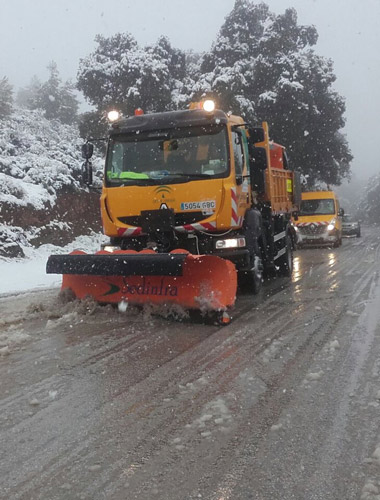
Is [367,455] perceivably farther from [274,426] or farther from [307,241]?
[307,241]

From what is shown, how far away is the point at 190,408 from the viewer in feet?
11.7

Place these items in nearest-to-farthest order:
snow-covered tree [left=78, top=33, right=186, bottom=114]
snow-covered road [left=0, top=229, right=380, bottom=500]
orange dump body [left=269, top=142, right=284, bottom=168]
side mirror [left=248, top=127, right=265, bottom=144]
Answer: snow-covered road [left=0, top=229, right=380, bottom=500] < side mirror [left=248, top=127, right=265, bottom=144] < orange dump body [left=269, top=142, right=284, bottom=168] < snow-covered tree [left=78, top=33, right=186, bottom=114]

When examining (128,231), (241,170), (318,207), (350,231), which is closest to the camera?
(128,231)

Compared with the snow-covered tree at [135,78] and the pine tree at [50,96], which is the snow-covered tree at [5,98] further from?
the pine tree at [50,96]

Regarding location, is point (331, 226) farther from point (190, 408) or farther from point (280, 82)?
point (190, 408)

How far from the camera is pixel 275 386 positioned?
156 inches

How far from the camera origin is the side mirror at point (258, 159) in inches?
336

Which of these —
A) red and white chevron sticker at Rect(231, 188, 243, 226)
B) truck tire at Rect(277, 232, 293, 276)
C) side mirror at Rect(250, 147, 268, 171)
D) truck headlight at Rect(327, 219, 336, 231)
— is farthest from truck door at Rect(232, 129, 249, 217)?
truck headlight at Rect(327, 219, 336, 231)

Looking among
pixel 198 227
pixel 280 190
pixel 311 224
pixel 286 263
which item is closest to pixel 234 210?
pixel 198 227

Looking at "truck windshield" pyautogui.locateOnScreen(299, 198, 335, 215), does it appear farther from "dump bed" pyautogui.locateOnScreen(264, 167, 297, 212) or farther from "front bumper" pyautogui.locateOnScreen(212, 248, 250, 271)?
"front bumper" pyautogui.locateOnScreen(212, 248, 250, 271)

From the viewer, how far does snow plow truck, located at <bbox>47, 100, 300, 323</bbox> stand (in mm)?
6445

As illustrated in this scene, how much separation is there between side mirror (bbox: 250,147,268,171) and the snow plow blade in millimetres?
2819

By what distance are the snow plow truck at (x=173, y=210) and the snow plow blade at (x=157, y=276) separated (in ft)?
0.04

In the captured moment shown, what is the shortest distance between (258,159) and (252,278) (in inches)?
78.5
